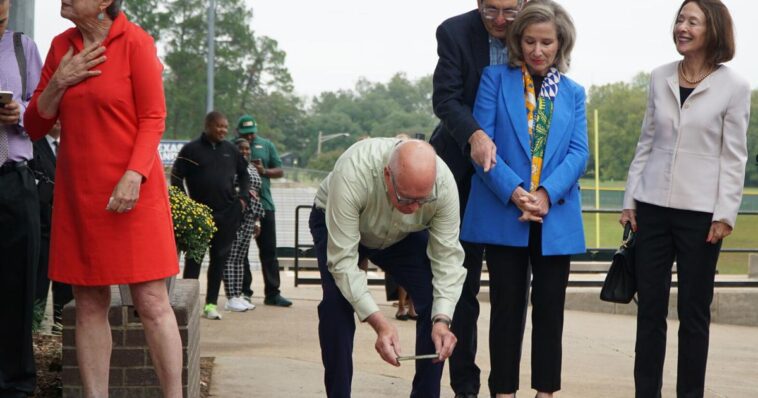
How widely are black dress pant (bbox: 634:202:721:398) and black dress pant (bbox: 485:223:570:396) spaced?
17.5 inches

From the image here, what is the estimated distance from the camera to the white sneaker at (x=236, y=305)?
11.5 metres

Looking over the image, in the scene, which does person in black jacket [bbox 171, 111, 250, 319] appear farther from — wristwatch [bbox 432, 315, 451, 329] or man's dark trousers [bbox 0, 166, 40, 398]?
wristwatch [bbox 432, 315, 451, 329]

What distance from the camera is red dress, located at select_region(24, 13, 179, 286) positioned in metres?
4.72

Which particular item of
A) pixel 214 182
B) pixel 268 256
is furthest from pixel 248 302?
pixel 214 182

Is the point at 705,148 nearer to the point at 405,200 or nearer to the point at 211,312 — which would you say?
the point at 405,200

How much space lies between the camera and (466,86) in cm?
598

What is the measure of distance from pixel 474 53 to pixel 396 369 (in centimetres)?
268

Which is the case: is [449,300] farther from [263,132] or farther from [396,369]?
[263,132]

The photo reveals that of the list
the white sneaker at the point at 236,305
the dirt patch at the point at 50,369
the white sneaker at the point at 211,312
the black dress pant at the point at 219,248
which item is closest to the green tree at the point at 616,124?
the white sneaker at the point at 236,305

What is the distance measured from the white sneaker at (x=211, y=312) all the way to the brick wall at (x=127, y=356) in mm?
5111

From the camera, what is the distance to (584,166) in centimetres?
573

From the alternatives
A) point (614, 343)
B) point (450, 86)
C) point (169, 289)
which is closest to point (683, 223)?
point (450, 86)

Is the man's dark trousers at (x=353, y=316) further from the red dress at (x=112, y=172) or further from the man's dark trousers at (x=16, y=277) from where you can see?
the man's dark trousers at (x=16, y=277)

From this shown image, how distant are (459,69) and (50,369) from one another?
258 cm
